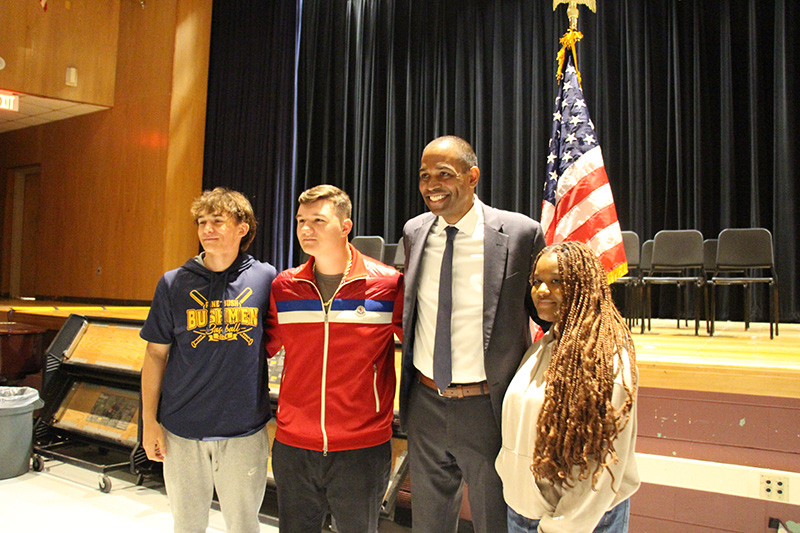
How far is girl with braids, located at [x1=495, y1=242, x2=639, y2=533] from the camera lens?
58.2 inches

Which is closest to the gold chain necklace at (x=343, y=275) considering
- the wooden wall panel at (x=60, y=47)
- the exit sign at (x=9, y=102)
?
the exit sign at (x=9, y=102)

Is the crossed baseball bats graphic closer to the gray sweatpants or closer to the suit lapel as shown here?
the gray sweatpants

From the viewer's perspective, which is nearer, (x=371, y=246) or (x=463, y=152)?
(x=463, y=152)

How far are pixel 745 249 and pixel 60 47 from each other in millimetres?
9327

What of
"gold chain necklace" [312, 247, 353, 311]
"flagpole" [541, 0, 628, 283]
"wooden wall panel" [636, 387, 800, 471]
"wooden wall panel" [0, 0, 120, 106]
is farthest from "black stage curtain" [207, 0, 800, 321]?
"gold chain necklace" [312, 247, 353, 311]

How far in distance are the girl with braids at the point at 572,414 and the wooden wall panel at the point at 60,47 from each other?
29.8ft

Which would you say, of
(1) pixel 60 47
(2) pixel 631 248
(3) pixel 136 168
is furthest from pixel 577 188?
(1) pixel 60 47

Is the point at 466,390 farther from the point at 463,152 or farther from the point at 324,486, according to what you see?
the point at 463,152

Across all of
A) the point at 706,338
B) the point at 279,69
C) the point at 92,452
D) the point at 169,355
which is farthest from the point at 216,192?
the point at 279,69

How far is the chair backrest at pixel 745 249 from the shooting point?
17.4 ft

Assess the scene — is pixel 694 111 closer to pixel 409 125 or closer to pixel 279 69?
pixel 409 125

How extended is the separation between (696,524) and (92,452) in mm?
4380

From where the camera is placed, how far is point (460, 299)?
6.35 ft

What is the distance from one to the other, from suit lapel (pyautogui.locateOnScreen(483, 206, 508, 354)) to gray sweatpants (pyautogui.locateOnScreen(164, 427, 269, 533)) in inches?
41.9
